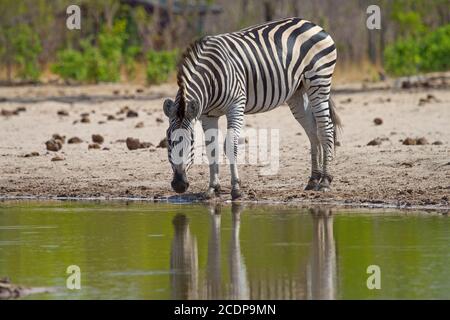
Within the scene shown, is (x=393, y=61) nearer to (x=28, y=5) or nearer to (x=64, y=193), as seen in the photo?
(x=28, y=5)

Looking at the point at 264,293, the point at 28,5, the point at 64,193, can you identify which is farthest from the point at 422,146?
the point at 28,5

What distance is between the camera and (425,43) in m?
30.2

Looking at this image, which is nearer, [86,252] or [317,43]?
[86,252]

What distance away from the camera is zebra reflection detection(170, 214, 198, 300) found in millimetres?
7152

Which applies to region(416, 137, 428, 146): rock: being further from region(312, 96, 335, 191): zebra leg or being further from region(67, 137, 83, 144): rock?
region(67, 137, 83, 144): rock

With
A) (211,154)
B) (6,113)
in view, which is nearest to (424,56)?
(6,113)

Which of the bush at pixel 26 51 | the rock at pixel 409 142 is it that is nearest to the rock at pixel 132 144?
the rock at pixel 409 142

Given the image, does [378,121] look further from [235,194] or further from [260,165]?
[235,194]

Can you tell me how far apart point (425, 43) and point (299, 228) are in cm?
2129

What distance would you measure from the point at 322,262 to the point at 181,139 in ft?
10.2

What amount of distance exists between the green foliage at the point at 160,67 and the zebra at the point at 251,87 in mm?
18877

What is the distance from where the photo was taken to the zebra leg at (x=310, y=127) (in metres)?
12.3

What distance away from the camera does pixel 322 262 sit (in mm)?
8086

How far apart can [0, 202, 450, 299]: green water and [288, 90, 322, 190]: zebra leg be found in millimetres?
1336
